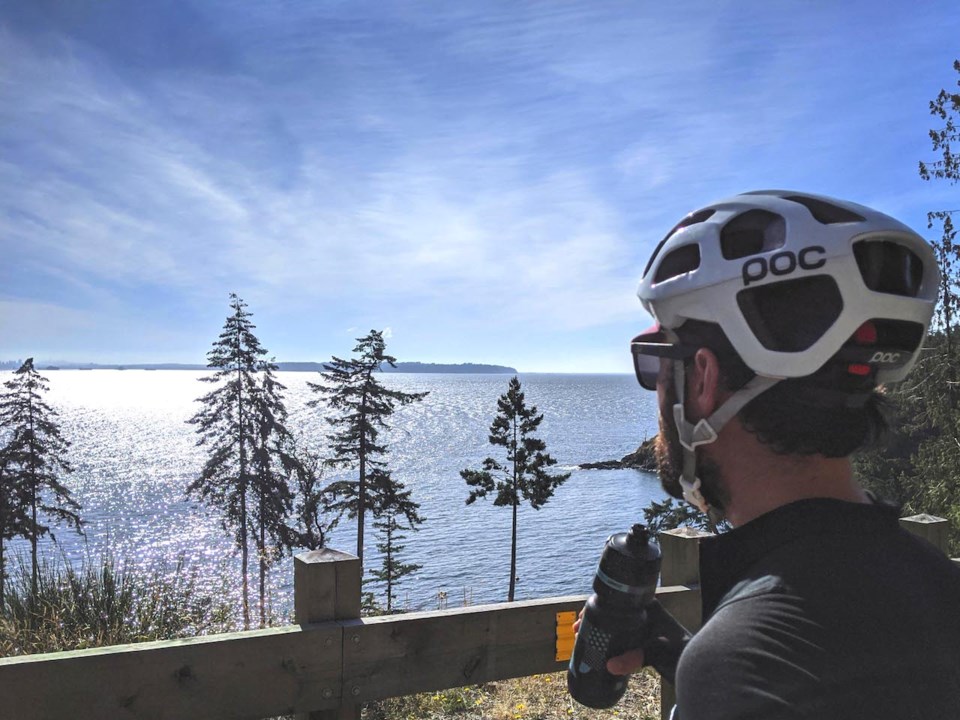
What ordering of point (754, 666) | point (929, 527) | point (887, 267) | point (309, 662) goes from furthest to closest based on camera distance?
point (929, 527) → point (309, 662) → point (887, 267) → point (754, 666)

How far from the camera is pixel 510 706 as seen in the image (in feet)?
15.6

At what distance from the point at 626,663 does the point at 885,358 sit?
0.87 metres

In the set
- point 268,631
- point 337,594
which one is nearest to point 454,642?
point 337,594

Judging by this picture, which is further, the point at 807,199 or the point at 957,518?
the point at 957,518

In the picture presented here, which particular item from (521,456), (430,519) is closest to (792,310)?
(521,456)

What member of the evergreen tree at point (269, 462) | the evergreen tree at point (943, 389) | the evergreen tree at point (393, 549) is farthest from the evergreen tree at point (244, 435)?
A: the evergreen tree at point (943, 389)

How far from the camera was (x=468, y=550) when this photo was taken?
135ft

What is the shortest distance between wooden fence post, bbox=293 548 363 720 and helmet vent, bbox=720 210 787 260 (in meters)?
2.00

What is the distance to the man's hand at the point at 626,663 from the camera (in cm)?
159

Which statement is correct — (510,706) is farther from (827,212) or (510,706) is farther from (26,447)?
(26,447)

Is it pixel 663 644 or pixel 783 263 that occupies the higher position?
pixel 783 263

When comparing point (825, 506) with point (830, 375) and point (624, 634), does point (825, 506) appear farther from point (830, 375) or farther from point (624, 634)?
point (624, 634)

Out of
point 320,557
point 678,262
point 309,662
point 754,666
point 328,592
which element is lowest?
point 309,662

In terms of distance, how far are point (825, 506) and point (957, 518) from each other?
82.3ft
